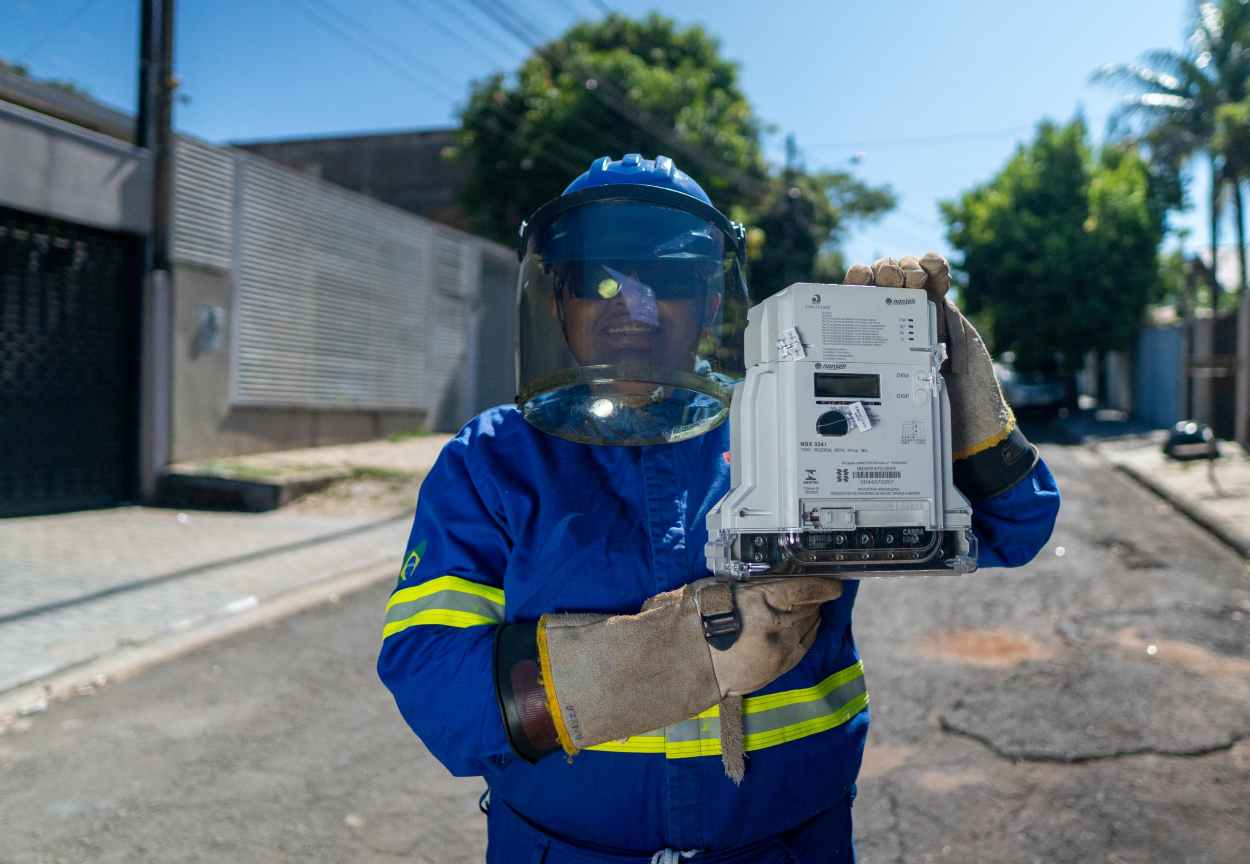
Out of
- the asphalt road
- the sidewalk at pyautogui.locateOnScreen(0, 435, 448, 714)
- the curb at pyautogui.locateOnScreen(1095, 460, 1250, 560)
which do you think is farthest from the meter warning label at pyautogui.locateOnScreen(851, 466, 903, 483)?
the curb at pyautogui.locateOnScreen(1095, 460, 1250, 560)

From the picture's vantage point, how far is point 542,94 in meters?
22.4

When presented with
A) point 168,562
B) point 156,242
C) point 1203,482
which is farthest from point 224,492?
point 1203,482

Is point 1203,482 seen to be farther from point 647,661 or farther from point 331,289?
point 647,661

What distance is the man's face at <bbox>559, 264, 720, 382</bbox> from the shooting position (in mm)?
1603

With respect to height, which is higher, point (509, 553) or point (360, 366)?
point (360, 366)

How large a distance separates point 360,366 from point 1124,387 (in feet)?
68.8

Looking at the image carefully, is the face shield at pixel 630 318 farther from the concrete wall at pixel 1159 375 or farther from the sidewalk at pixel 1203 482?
the concrete wall at pixel 1159 375

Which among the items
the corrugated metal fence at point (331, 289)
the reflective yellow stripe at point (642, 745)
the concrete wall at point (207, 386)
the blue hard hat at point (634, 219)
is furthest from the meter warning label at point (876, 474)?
the corrugated metal fence at point (331, 289)

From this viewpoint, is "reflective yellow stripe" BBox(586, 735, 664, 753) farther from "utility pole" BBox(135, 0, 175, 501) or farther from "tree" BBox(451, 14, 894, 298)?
"tree" BBox(451, 14, 894, 298)

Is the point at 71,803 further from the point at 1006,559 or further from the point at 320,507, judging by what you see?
the point at 320,507

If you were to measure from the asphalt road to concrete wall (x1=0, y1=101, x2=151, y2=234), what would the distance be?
5.17 metres

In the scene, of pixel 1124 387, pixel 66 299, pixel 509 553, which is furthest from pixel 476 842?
pixel 1124 387

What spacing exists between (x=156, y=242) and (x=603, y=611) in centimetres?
972

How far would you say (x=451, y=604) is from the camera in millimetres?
1375
